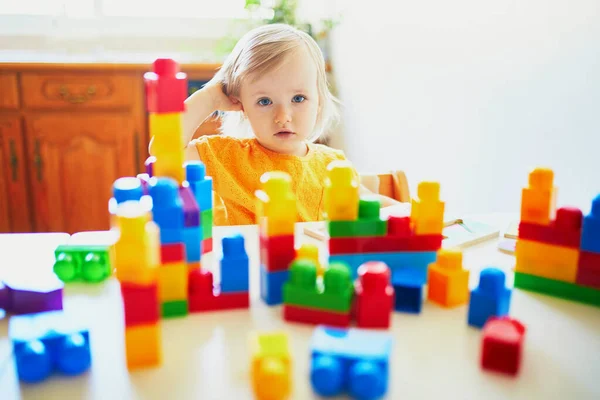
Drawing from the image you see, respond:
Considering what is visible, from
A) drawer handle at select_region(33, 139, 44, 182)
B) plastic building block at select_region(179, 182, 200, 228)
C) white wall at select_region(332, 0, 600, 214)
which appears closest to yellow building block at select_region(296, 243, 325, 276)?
plastic building block at select_region(179, 182, 200, 228)

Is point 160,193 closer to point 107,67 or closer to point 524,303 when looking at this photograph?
point 524,303

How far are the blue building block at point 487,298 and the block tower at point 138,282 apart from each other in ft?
1.02

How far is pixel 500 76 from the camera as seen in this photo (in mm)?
1337

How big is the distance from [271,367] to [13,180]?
2192 millimetres

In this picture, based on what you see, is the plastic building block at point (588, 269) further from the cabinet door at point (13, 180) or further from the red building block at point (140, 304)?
the cabinet door at point (13, 180)

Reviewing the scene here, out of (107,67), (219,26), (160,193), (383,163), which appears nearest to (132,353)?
(160,193)

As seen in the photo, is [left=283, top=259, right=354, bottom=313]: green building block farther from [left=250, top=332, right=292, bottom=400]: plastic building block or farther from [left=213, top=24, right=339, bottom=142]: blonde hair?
[left=213, top=24, right=339, bottom=142]: blonde hair

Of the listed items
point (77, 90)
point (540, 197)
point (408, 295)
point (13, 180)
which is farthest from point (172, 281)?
→ point (13, 180)

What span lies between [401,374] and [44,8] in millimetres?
2771

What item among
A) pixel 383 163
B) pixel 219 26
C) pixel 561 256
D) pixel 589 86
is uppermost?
pixel 219 26

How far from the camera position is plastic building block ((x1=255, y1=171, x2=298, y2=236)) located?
1.87 feet

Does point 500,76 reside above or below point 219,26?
below

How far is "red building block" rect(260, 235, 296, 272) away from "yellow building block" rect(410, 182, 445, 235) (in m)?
0.16

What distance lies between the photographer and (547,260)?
63cm
